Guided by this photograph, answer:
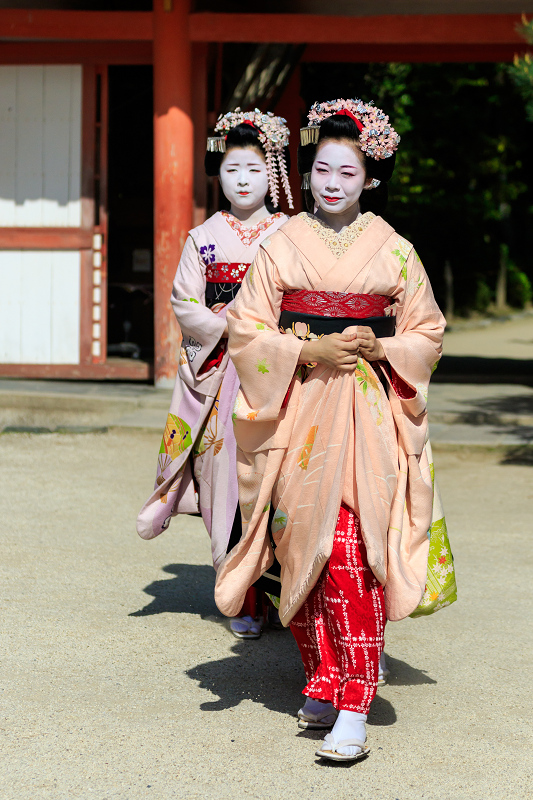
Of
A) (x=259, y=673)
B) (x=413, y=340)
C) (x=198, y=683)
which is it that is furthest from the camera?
(x=259, y=673)

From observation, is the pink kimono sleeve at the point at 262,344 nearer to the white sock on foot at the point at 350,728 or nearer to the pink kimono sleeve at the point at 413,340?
the pink kimono sleeve at the point at 413,340

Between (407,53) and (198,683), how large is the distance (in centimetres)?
886

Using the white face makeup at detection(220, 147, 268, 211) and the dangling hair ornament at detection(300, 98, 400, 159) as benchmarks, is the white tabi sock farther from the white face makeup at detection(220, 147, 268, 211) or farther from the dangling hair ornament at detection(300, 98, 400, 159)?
the white face makeup at detection(220, 147, 268, 211)

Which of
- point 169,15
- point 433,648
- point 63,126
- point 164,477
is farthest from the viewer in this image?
point 63,126

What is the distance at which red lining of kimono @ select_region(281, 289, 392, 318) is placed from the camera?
9.80 ft

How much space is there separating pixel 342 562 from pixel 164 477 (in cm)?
127

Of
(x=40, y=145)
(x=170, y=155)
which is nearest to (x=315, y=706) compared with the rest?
(x=170, y=155)

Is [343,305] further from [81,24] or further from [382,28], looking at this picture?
[81,24]

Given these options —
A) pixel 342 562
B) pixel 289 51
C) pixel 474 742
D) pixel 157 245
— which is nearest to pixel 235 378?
pixel 342 562

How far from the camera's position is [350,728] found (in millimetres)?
2838

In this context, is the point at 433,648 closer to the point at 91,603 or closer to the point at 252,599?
the point at 252,599

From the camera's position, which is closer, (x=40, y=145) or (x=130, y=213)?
(x=40, y=145)

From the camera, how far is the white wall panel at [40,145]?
9.06 metres

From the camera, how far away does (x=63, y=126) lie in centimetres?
906
